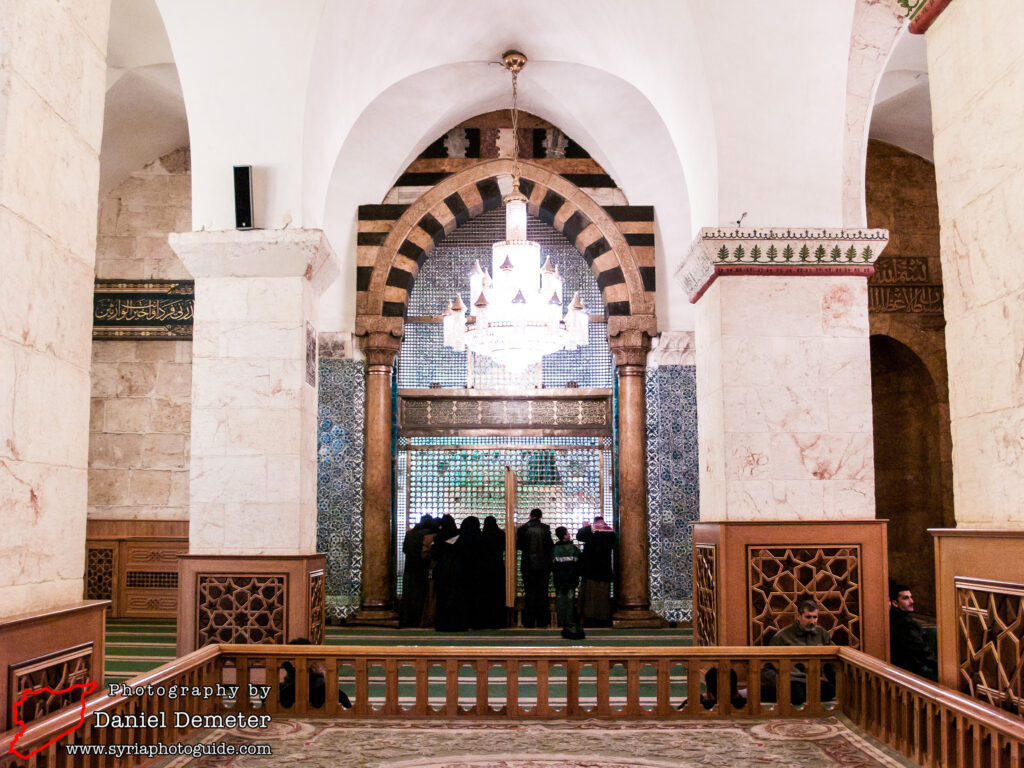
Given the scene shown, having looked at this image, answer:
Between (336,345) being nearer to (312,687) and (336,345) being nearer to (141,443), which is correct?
(141,443)

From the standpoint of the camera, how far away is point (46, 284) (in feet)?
6.98

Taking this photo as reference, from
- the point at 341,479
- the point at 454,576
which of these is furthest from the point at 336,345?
the point at 454,576

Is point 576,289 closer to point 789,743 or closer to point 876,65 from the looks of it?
point 876,65

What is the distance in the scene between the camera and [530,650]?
10.2ft

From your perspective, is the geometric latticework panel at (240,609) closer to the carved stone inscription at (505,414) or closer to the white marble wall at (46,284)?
the white marble wall at (46,284)

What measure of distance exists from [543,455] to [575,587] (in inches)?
59.2

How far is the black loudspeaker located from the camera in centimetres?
445

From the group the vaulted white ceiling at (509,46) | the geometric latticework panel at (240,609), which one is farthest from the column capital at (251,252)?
the geometric latticework panel at (240,609)

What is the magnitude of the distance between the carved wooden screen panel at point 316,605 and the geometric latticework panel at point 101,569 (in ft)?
12.1

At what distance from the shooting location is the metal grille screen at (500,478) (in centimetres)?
804

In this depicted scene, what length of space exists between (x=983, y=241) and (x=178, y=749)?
2.40m

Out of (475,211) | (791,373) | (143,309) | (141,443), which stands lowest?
(141,443)

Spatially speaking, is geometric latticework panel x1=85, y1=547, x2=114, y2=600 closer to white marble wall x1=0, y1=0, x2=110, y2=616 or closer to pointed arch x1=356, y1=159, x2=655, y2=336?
pointed arch x1=356, y1=159, x2=655, y2=336

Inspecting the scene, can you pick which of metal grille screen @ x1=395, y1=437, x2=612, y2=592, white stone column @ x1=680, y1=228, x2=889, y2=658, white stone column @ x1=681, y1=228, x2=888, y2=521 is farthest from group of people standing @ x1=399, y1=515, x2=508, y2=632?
white stone column @ x1=681, y1=228, x2=888, y2=521
